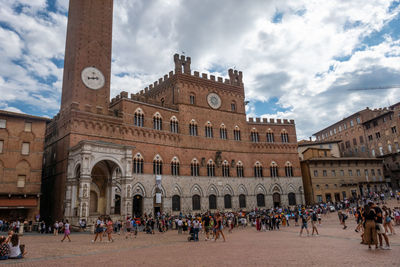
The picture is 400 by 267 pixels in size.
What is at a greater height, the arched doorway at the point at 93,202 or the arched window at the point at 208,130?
the arched window at the point at 208,130

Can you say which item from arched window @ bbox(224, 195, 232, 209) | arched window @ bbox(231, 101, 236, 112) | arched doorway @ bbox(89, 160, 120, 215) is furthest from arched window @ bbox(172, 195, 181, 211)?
arched window @ bbox(231, 101, 236, 112)

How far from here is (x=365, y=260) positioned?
30.3 ft

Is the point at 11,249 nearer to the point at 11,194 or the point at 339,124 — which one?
the point at 11,194

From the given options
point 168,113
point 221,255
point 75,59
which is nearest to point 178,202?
point 168,113

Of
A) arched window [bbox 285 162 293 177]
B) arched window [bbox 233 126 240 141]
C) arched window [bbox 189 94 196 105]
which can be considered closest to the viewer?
arched window [bbox 189 94 196 105]

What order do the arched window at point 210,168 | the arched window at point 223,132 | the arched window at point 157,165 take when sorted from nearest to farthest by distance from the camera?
1. the arched window at point 157,165
2. the arched window at point 210,168
3. the arched window at point 223,132

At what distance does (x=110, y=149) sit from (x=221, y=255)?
1775 cm

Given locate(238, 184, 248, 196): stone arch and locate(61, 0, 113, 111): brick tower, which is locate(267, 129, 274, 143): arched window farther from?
locate(61, 0, 113, 111): brick tower

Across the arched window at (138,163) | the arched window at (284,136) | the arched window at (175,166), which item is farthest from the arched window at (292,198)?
the arched window at (138,163)

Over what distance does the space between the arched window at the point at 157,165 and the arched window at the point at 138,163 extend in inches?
66.1

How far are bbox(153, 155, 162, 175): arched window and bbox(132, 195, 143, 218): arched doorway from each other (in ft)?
11.2

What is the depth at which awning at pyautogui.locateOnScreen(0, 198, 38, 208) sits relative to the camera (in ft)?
83.4

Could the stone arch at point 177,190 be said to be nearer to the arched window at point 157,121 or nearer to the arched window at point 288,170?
the arched window at point 157,121

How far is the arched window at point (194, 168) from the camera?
36.4m
